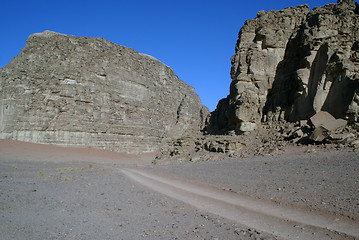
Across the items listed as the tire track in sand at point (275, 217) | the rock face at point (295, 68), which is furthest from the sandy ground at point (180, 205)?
the rock face at point (295, 68)

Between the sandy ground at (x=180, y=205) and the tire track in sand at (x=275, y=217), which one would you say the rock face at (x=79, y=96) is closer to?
the sandy ground at (x=180, y=205)

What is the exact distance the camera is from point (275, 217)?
526 centimetres

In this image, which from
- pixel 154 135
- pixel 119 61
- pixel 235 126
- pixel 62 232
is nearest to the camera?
pixel 62 232

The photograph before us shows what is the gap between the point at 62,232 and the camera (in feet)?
13.8

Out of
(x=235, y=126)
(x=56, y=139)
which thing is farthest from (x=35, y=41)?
(x=235, y=126)

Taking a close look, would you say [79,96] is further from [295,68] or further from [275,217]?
[275,217]

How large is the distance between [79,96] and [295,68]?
2616 centimetres

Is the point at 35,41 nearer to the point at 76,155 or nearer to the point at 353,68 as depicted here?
the point at 76,155

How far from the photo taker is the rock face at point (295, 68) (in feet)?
49.0

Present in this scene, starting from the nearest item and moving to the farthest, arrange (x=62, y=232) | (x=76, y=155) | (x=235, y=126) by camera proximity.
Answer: (x=62, y=232)
(x=235, y=126)
(x=76, y=155)

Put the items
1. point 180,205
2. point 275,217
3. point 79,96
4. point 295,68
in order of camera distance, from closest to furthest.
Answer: point 275,217, point 180,205, point 295,68, point 79,96

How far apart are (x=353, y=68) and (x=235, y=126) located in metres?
9.08

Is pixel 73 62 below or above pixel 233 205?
above

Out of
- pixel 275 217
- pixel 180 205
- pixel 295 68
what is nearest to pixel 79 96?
pixel 295 68
